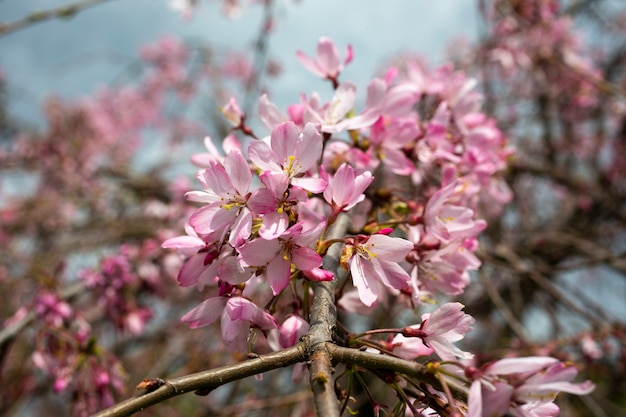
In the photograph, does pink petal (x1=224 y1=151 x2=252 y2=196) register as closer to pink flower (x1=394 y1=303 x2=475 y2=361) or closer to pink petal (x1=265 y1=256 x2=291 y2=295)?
pink petal (x1=265 y1=256 x2=291 y2=295)

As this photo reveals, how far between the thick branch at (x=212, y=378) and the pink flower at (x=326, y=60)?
87 cm

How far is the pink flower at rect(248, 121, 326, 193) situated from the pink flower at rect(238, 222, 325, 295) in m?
0.13

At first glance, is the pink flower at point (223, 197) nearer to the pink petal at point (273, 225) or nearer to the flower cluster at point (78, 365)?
the pink petal at point (273, 225)

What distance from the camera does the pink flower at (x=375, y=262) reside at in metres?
0.91

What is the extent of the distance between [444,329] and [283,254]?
314 millimetres

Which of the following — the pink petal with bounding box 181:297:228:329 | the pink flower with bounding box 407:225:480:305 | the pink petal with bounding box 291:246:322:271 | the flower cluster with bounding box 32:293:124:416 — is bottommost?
the flower cluster with bounding box 32:293:124:416

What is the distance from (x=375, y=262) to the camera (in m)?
0.93

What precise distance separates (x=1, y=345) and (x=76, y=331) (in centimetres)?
30

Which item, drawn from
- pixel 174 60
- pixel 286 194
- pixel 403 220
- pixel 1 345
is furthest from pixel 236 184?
pixel 174 60

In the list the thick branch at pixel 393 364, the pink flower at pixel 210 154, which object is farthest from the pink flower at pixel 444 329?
the pink flower at pixel 210 154

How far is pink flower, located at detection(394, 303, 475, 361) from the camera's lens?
2.86 feet

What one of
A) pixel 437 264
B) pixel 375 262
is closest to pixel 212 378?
pixel 375 262

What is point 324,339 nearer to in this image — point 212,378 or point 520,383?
point 212,378

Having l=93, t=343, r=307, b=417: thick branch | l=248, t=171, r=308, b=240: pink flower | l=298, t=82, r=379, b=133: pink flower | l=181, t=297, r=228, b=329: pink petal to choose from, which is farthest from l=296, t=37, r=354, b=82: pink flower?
l=93, t=343, r=307, b=417: thick branch
